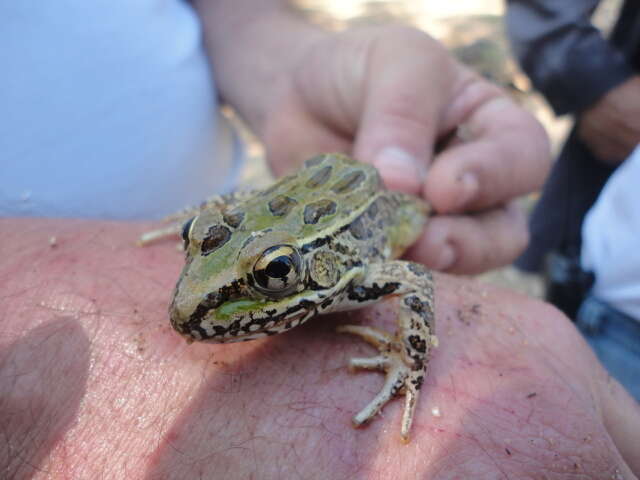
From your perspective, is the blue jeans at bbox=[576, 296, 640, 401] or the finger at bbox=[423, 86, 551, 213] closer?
the finger at bbox=[423, 86, 551, 213]

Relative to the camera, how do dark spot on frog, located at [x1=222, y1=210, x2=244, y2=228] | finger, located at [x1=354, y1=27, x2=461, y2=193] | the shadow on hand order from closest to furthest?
the shadow on hand
dark spot on frog, located at [x1=222, y1=210, x2=244, y2=228]
finger, located at [x1=354, y1=27, x2=461, y2=193]

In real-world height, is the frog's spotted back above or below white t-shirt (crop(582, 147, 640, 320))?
above

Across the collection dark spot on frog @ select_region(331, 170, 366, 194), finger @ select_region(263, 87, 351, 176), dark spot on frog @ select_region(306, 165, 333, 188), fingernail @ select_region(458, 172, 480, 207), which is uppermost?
dark spot on frog @ select_region(306, 165, 333, 188)

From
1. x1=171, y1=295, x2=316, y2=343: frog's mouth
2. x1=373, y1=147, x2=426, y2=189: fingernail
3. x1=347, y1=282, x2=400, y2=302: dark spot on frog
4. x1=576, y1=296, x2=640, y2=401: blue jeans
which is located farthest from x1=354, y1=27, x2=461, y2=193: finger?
x1=576, y1=296, x2=640, y2=401: blue jeans

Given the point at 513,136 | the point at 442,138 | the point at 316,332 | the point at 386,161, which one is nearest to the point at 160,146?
the point at 386,161

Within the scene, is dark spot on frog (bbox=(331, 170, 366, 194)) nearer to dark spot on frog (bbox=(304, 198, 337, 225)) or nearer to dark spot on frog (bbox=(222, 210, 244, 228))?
dark spot on frog (bbox=(304, 198, 337, 225))

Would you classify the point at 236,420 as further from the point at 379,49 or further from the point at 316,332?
the point at 379,49
